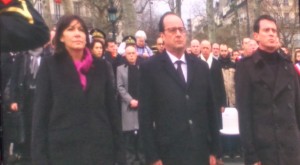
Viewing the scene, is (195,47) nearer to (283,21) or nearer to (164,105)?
(164,105)

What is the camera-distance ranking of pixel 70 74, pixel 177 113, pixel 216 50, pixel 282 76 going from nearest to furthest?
pixel 70 74 < pixel 177 113 < pixel 282 76 < pixel 216 50

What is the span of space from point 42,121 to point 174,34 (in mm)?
1475

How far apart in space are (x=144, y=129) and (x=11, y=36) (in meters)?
3.55

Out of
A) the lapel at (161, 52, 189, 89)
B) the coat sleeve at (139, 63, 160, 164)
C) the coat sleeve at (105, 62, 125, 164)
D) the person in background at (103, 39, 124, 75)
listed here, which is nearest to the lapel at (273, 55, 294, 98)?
the lapel at (161, 52, 189, 89)

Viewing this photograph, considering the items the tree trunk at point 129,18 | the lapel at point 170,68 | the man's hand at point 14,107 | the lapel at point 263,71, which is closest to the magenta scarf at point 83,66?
the lapel at point 170,68

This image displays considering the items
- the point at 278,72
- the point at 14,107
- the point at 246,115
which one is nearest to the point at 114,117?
the point at 246,115

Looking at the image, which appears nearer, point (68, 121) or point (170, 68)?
point (68, 121)

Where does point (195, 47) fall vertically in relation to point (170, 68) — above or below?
above

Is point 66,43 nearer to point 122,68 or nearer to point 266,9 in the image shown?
point 122,68

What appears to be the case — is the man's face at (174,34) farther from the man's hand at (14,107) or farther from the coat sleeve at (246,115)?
the man's hand at (14,107)

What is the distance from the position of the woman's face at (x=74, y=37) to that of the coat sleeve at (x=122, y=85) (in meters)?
4.45

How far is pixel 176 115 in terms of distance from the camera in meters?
5.39

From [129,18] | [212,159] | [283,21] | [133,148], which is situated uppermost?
[283,21]


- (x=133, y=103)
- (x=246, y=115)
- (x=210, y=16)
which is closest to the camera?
(x=246, y=115)
